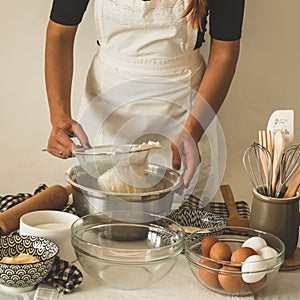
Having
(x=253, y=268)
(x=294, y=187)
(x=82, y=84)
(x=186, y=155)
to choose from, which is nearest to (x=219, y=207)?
(x=186, y=155)

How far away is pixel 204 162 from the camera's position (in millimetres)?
1768

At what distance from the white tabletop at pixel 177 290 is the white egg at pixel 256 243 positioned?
0.07 meters

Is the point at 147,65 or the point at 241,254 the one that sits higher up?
the point at 147,65

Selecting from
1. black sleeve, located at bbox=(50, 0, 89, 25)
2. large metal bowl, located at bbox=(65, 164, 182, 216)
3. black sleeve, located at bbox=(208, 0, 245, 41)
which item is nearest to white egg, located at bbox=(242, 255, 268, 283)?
large metal bowl, located at bbox=(65, 164, 182, 216)

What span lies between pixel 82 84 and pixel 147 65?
40 cm

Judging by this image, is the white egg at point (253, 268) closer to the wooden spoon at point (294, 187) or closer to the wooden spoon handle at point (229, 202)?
the wooden spoon at point (294, 187)

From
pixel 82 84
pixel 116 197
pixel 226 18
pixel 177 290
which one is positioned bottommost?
pixel 177 290

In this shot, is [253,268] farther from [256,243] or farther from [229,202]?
[229,202]

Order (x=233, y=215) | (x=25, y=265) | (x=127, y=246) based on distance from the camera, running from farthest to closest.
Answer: (x=233, y=215)
(x=127, y=246)
(x=25, y=265)

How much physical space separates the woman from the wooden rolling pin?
0.18m

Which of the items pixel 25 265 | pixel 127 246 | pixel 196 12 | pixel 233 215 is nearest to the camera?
pixel 25 265

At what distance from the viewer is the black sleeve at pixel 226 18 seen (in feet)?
4.87

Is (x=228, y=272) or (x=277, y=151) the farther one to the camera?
(x=277, y=151)

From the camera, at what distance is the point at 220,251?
106 cm
